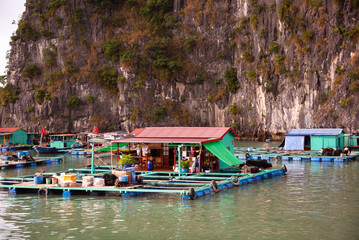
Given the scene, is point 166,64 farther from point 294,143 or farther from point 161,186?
point 161,186

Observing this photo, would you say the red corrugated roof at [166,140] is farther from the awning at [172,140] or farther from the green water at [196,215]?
the green water at [196,215]

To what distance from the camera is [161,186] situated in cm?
2503

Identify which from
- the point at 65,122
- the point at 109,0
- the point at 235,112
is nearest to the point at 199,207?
the point at 235,112

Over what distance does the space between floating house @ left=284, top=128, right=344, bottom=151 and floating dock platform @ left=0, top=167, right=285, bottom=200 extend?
21.8m

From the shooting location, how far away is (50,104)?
98.2 metres

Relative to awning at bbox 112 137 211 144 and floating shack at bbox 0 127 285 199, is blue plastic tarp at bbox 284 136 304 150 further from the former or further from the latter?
awning at bbox 112 137 211 144

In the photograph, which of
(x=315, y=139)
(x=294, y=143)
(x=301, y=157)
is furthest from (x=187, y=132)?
(x=294, y=143)

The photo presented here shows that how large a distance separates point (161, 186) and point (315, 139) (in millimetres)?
30192

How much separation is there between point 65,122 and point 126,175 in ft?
253

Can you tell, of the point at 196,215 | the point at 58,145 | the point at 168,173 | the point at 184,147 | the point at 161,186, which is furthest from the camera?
the point at 58,145

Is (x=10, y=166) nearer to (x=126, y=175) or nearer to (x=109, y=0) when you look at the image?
(x=126, y=175)

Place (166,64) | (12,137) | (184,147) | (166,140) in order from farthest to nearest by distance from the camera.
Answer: (166,64), (12,137), (184,147), (166,140)

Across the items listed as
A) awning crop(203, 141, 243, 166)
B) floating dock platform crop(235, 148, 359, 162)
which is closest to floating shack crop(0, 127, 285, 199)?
awning crop(203, 141, 243, 166)

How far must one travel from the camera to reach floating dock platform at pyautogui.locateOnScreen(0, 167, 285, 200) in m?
23.2
